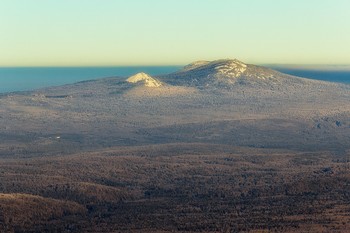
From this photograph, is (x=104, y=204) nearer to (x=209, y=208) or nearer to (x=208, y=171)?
(x=209, y=208)

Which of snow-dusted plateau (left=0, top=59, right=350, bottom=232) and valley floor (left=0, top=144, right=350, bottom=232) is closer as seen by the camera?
valley floor (left=0, top=144, right=350, bottom=232)

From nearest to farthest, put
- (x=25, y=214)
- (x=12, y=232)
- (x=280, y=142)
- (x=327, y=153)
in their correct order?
(x=12, y=232), (x=25, y=214), (x=327, y=153), (x=280, y=142)

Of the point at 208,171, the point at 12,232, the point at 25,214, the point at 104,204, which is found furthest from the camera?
the point at 208,171

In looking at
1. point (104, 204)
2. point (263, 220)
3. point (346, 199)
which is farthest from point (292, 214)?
point (104, 204)

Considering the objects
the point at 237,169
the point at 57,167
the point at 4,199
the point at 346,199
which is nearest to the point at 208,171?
the point at 237,169

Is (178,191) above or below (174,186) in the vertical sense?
above

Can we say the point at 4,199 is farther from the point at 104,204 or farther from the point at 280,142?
the point at 280,142

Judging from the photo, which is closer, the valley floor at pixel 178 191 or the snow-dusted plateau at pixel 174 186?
the valley floor at pixel 178 191

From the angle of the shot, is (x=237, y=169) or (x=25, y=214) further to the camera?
(x=237, y=169)

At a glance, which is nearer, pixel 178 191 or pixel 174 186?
pixel 178 191
